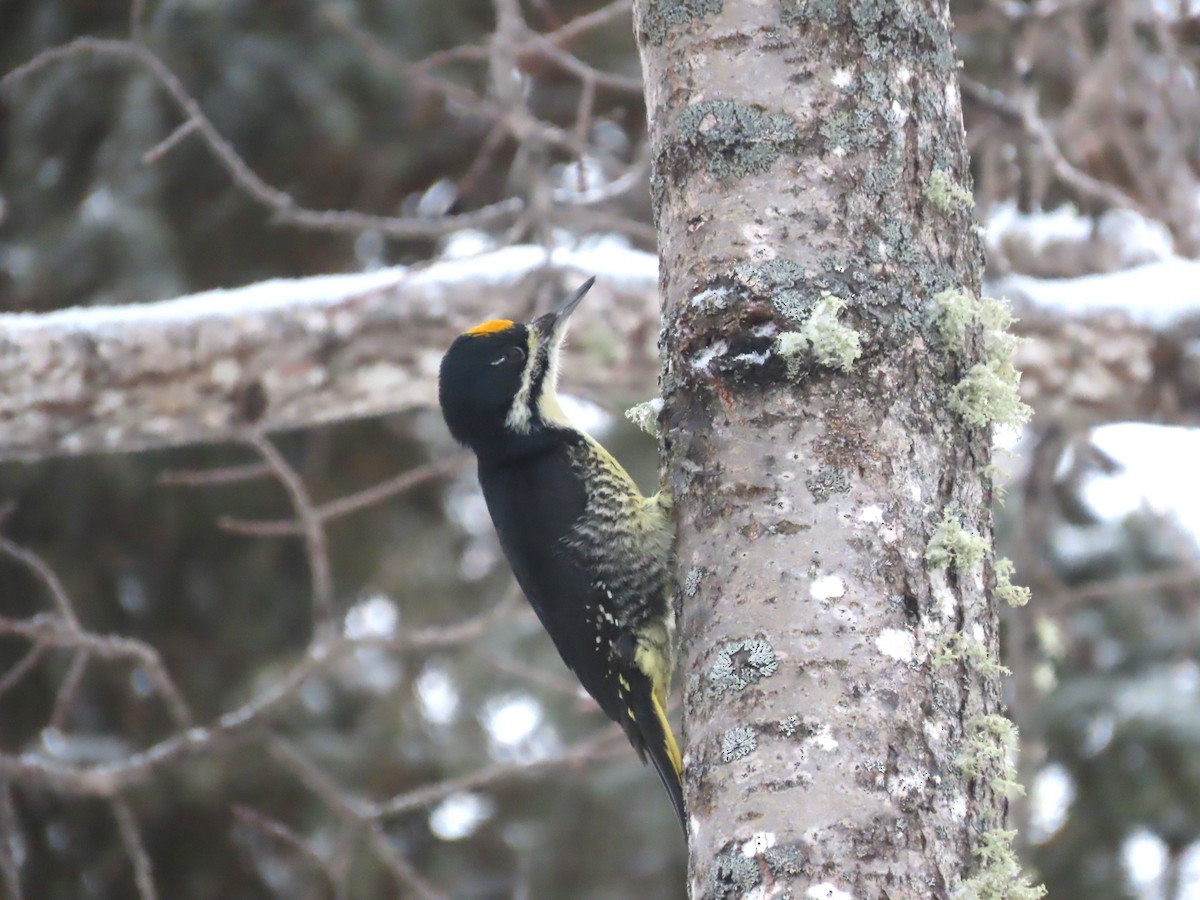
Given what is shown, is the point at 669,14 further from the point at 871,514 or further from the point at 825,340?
the point at 871,514

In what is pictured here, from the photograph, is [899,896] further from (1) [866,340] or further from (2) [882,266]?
(2) [882,266]

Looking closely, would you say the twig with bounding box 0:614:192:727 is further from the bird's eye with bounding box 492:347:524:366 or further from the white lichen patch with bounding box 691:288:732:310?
the white lichen patch with bounding box 691:288:732:310

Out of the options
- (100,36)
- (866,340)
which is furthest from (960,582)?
(100,36)

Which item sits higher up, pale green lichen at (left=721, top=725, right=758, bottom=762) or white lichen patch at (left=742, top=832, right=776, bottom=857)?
pale green lichen at (left=721, top=725, right=758, bottom=762)

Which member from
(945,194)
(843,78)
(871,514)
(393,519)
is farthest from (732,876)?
(393,519)

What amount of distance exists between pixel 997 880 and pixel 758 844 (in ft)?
1.04

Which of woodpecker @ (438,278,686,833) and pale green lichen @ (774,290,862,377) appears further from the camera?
woodpecker @ (438,278,686,833)

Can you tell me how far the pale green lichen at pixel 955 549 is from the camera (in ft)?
6.72

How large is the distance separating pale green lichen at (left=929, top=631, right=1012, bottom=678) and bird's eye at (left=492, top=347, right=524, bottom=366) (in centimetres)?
232

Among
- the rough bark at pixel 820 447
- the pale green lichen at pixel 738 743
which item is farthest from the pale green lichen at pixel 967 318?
the pale green lichen at pixel 738 743

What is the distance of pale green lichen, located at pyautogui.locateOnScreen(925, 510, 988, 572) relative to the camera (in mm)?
2047

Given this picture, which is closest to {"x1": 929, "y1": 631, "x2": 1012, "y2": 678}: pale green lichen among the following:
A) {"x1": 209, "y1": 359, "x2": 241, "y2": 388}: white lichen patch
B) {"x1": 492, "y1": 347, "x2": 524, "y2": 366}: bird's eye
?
{"x1": 492, "y1": 347, "x2": 524, "y2": 366}: bird's eye

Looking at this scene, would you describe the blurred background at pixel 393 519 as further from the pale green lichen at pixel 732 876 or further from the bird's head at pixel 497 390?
the pale green lichen at pixel 732 876

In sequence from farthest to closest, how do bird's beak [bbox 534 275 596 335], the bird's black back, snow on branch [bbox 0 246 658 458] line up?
snow on branch [bbox 0 246 658 458]
bird's beak [bbox 534 275 596 335]
the bird's black back
